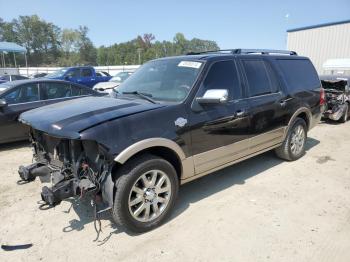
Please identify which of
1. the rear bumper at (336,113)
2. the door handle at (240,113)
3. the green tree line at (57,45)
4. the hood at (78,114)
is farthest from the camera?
the green tree line at (57,45)

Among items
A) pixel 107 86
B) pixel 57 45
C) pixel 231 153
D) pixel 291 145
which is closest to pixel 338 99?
pixel 291 145

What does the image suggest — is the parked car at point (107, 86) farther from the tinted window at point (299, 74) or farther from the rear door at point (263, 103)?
the tinted window at point (299, 74)

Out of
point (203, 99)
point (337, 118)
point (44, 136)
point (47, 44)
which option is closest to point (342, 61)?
point (337, 118)

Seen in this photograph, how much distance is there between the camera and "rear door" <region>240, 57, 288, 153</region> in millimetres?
4641

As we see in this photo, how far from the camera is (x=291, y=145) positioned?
5.77 meters

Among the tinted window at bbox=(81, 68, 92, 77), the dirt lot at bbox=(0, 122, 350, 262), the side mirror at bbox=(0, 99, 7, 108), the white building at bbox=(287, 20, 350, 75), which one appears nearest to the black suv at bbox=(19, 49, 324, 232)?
the dirt lot at bbox=(0, 122, 350, 262)

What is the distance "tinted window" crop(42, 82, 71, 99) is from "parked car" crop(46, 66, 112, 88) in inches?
377

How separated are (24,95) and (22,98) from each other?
95 millimetres

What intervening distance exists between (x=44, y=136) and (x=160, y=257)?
6.56 feet

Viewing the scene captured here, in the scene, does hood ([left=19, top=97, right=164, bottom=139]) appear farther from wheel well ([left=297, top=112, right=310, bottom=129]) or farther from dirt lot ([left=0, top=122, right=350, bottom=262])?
wheel well ([left=297, top=112, right=310, bottom=129])

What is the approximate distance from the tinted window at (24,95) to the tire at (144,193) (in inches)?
185

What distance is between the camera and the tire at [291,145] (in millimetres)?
5633

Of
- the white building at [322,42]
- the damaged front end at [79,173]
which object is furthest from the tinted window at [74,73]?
the white building at [322,42]

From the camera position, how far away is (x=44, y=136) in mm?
3824
